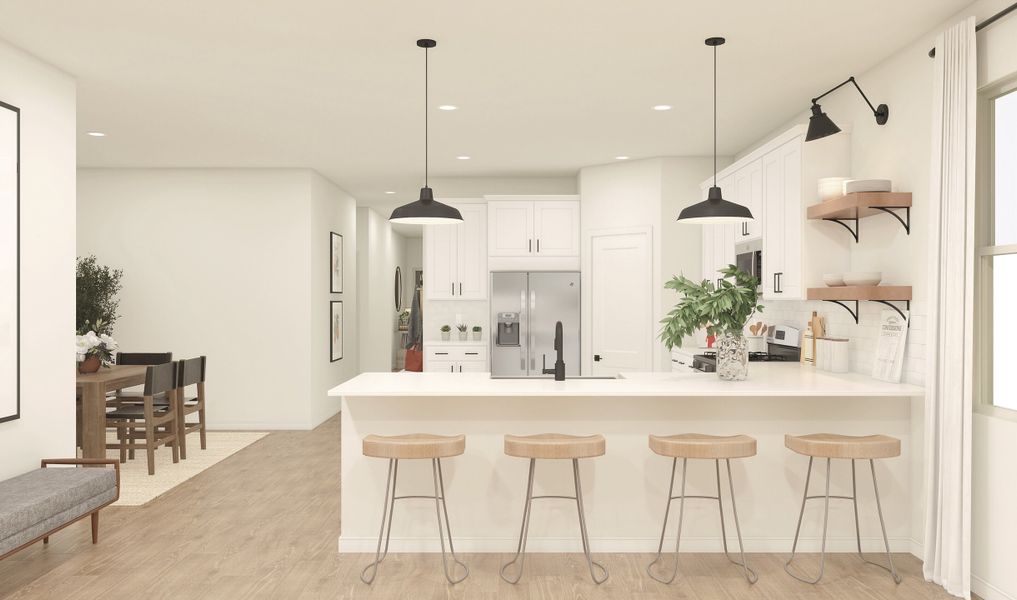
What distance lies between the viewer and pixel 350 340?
9.77m

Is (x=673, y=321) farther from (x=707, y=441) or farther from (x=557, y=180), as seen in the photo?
(x=557, y=180)

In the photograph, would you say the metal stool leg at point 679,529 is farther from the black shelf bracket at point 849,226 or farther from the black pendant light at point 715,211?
the black shelf bracket at point 849,226

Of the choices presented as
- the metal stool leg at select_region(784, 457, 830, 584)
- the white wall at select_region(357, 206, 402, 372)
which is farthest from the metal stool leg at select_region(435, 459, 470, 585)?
the white wall at select_region(357, 206, 402, 372)

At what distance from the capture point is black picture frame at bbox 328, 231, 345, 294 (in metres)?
8.59

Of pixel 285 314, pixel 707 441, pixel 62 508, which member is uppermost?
pixel 285 314

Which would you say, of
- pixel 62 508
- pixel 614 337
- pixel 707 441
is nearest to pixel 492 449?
pixel 707 441

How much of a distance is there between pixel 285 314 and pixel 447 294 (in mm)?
1749

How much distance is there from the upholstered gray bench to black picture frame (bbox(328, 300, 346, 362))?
4.25 metres

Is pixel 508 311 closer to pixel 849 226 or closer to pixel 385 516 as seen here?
pixel 849 226

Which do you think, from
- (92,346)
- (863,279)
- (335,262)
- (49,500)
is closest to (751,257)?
(863,279)

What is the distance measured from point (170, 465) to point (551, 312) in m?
3.86

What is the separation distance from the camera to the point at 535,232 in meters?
7.88

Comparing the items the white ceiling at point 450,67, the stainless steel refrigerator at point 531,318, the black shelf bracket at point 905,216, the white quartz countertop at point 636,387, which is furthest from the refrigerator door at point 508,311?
the black shelf bracket at point 905,216

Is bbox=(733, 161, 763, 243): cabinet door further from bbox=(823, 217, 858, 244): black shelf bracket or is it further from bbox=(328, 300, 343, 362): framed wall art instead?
bbox=(328, 300, 343, 362): framed wall art
